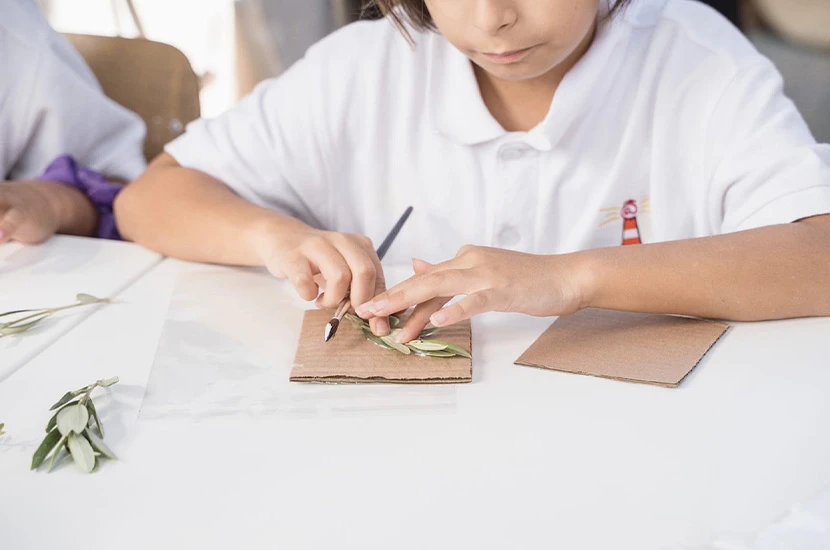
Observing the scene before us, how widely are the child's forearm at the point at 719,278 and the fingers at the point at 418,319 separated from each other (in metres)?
0.14

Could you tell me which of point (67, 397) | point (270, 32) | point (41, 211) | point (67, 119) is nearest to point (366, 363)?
point (67, 397)

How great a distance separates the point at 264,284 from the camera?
973 mm

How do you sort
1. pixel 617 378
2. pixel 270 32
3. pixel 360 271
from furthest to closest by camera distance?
1. pixel 270 32
2. pixel 360 271
3. pixel 617 378

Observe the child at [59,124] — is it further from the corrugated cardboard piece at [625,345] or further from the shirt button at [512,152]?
the corrugated cardboard piece at [625,345]

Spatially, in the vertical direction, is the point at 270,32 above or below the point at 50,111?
below

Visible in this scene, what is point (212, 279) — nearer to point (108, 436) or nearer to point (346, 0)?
point (108, 436)

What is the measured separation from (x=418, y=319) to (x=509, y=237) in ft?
1.16

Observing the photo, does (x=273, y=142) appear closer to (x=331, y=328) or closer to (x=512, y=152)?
(x=512, y=152)

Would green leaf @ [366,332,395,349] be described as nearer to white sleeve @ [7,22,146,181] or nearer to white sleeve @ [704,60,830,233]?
white sleeve @ [704,60,830,233]

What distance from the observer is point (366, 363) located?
771 millimetres

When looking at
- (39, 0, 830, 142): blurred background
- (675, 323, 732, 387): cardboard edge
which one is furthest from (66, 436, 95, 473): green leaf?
(39, 0, 830, 142): blurred background

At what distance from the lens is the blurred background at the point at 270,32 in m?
2.94

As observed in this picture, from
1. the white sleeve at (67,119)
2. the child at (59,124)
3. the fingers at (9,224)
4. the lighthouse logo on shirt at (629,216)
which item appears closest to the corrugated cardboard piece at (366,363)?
the lighthouse logo on shirt at (629,216)

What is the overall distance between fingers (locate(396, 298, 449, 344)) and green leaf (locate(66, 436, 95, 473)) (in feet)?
0.90
